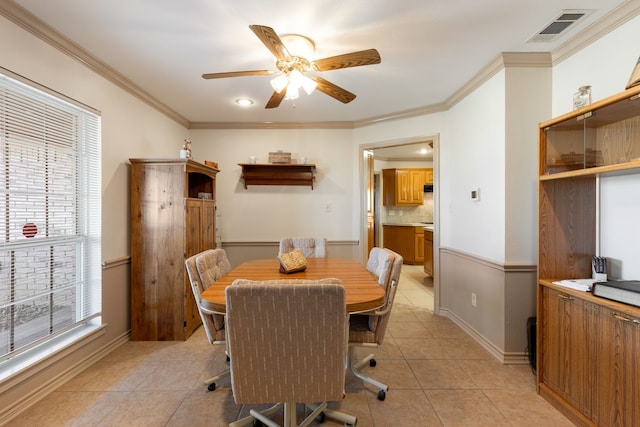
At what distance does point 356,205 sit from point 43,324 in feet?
10.6

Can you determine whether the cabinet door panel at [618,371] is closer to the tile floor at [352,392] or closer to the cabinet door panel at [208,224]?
the tile floor at [352,392]

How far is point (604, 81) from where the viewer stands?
1816 mm

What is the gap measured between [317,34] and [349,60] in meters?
0.40

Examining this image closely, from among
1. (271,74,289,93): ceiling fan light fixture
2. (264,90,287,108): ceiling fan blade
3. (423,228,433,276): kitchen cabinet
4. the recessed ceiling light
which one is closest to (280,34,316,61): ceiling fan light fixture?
(271,74,289,93): ceiling fan light fixture

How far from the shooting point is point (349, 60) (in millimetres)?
1714

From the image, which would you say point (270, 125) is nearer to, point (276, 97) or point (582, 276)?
point (276, 97)

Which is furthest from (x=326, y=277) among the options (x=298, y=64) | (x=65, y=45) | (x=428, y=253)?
(x=428, y=253)

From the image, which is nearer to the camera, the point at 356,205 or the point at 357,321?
the point at 357,321

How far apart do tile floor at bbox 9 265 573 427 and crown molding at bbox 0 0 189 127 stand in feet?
7.96

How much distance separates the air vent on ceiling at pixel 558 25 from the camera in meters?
1.74

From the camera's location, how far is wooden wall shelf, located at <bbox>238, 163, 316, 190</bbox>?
12.4 ft

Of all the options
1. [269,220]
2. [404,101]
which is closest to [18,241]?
[269,220]

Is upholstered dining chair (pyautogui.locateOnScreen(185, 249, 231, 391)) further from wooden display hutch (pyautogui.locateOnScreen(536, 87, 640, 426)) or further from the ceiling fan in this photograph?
wooden display hutch (pyautogui.locateOnScreen(536, 87, 640, 426))

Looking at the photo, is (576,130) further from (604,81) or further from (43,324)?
(43,324)
